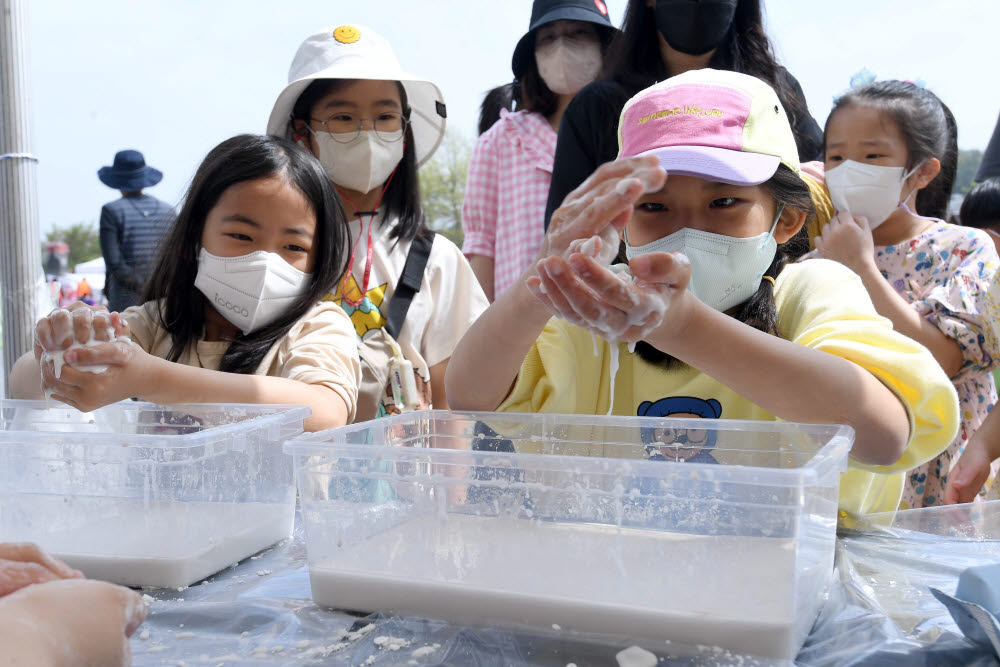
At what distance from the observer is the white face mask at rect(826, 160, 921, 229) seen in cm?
227

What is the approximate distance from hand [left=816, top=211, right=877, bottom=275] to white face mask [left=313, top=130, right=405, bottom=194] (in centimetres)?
126

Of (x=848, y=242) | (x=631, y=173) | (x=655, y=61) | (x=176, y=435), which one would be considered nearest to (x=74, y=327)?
(x=176, y=435)

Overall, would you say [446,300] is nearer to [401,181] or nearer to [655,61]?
[401,181]

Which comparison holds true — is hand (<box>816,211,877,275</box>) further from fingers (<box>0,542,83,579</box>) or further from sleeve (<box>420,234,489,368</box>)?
fingers (<box>0,542,83,579</box>)

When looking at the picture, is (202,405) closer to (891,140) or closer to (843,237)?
(843,237)

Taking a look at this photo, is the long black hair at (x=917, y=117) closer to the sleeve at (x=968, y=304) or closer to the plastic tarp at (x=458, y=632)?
the sleeve at (x=968, y=304)

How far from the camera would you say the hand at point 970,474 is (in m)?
1.97

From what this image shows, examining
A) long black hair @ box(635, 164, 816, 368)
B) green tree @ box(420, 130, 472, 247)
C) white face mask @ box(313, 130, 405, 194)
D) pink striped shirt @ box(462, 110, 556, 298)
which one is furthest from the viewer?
green tree @ box(420, 130, 472, 247)

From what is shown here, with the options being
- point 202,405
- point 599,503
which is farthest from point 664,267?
point 202,405

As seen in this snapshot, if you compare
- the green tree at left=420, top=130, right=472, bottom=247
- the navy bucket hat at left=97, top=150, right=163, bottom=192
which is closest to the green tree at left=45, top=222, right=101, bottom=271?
the green tree at left=420, top=130, right=472, bottom=247

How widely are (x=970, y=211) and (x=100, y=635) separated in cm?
362

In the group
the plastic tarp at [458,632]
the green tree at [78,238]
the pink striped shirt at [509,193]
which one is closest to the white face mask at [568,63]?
the pink striped shirt at [509,193]

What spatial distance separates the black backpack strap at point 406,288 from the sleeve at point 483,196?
0.75m

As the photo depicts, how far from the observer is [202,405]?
1.33m
